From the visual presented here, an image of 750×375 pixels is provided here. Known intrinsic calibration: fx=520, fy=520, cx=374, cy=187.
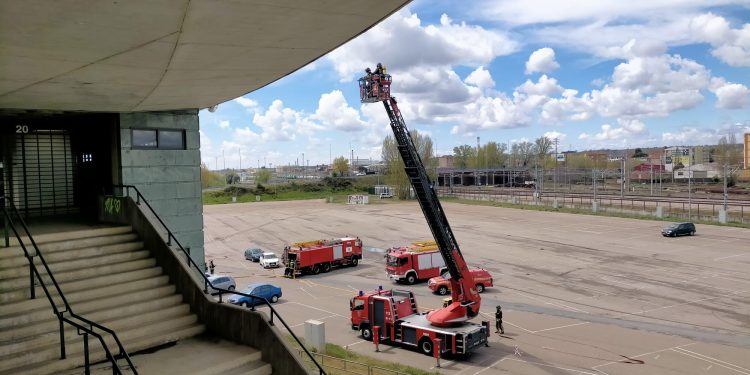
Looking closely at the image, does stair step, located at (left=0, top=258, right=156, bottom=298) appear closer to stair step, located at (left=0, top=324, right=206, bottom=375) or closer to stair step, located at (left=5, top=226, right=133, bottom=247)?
stair step, located at (left=5, top=226, right=133, bottom=247)

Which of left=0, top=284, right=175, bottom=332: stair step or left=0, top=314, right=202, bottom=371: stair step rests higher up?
left=0, top=284, right=175, bottom=332: stair step

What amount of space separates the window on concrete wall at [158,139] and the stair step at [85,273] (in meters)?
4.78

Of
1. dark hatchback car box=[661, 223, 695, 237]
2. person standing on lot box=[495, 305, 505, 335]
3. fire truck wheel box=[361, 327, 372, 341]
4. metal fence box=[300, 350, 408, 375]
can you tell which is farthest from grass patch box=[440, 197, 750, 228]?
metal fence box=[300, 350, 408, 375]

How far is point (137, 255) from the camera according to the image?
37.3 feet

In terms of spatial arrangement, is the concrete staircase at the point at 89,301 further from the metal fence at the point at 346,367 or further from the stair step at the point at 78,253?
the metal fence at the point at 346,367

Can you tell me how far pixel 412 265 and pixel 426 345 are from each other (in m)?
13.6

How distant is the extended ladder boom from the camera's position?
20.1 meters

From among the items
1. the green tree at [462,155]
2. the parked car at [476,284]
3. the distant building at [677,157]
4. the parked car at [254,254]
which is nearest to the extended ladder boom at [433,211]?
the parked car at [476,284]

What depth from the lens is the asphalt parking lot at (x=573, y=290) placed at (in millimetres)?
19859

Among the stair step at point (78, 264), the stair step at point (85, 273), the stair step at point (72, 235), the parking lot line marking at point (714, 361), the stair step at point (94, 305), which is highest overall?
the stair step at point (72, 235)

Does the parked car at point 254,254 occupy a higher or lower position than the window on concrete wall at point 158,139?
lower

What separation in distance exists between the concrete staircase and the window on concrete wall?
3.60 meters

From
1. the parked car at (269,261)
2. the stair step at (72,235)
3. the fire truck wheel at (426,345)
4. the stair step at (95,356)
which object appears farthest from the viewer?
the parked car at (269,261)

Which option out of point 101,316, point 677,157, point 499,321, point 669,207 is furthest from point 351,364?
point 677,157
